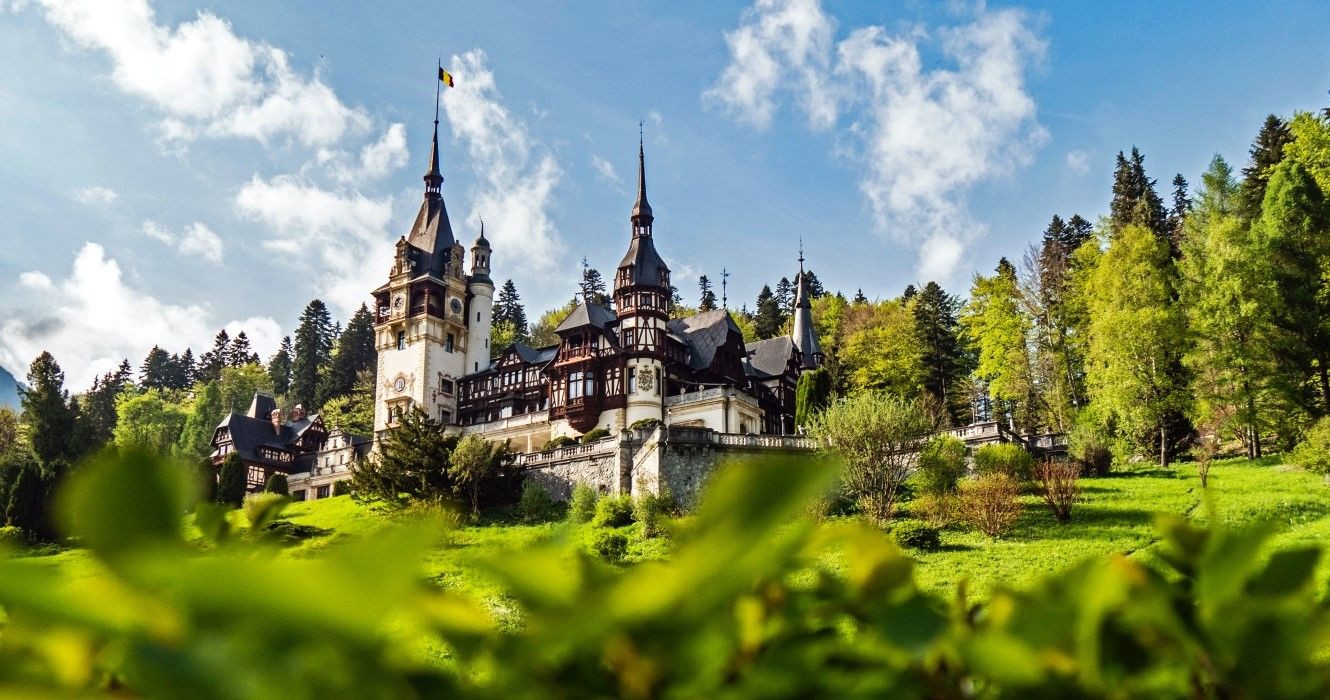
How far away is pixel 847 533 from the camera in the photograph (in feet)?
2.53

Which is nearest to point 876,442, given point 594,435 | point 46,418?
point 594,435

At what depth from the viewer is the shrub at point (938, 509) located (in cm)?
2442

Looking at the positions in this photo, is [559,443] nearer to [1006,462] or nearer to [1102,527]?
[1006,462]

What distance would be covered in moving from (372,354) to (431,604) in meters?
82.1

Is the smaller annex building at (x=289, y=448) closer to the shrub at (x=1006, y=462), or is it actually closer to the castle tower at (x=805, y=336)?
the castle tower at (x=805, y=336)

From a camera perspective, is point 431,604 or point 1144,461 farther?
point 1144,461

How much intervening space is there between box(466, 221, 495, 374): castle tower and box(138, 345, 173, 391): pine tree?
63.1m

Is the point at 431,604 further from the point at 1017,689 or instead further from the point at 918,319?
the point at 918,319

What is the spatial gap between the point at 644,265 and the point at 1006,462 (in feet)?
70.2

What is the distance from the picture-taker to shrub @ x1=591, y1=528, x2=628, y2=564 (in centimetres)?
2314

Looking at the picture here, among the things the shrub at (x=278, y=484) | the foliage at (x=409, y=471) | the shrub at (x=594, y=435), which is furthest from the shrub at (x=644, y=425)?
the shrub at (x=278, y=484)

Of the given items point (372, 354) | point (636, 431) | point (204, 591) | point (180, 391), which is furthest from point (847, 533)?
point (180, 391)

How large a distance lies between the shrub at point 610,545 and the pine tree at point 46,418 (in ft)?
112

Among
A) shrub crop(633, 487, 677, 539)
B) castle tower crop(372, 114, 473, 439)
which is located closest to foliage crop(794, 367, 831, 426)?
shrub crop(633, 487, 677, 539)
